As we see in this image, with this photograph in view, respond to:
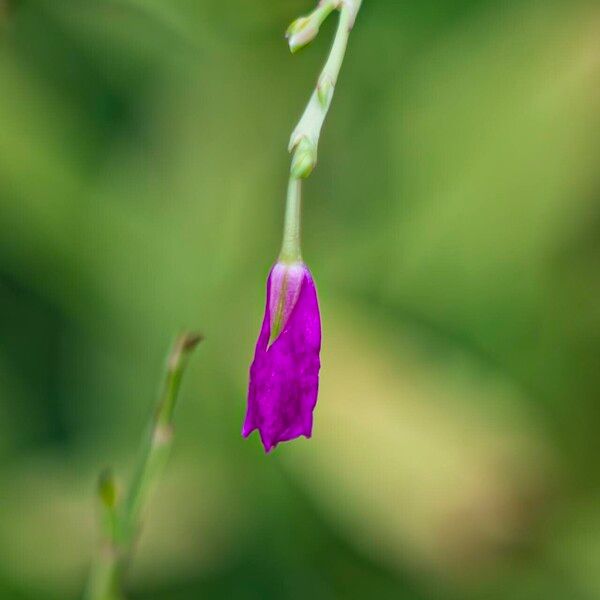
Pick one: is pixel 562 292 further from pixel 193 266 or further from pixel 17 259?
pixel 17 259

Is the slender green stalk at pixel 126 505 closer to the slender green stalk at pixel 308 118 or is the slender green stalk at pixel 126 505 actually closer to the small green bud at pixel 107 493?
the small green bud at pixel 107 493

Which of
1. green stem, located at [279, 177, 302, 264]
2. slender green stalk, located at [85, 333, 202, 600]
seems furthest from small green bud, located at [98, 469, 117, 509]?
green stem, located at [279, 177, 302, 264]

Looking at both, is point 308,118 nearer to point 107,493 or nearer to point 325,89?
point 325,89

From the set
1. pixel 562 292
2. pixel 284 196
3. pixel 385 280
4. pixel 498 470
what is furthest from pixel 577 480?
pixel 284 196

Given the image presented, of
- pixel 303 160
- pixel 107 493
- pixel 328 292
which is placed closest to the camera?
pixel 303 160

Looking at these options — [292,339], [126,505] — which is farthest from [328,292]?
[292,339]

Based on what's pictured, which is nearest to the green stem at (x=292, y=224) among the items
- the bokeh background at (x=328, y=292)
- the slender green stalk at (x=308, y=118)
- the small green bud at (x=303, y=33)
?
the slender green stalk at (x=308, y=118)
